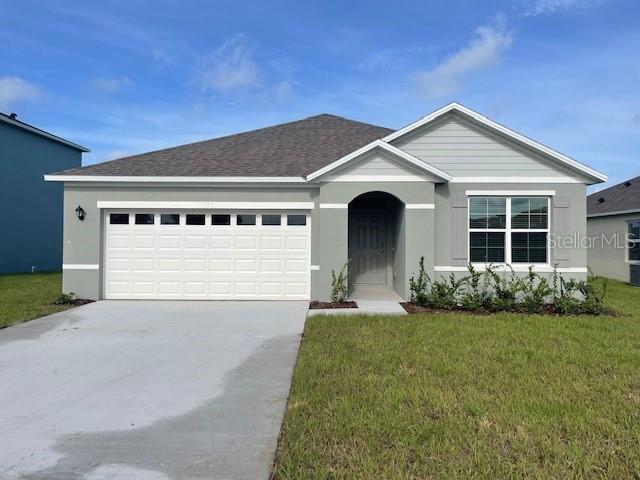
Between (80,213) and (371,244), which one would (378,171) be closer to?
(371,244)

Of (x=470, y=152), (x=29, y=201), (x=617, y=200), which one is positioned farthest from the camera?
(x=29, y=201)

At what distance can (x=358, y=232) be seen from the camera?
1364 cm

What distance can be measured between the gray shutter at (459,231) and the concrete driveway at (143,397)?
472 cm

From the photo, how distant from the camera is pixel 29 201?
21438 millimetres

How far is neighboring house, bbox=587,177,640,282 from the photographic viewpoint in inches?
695

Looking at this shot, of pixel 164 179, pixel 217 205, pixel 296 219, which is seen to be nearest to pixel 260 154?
pixel 217 205

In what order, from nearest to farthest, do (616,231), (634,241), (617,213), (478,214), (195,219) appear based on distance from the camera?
1. (478,214)
2. (195,219)
3. (634,241)
4. (617,213)
5. (616,231)

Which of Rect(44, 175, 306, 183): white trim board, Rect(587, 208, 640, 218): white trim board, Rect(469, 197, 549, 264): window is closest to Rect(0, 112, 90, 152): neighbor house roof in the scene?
Rect(44, 175, 306, 183): white trim board

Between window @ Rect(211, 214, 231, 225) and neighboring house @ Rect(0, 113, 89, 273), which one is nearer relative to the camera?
window @ Rect(211, 214, 231, 225)

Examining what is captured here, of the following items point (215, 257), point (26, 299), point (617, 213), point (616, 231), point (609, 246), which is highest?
point (617, 213)

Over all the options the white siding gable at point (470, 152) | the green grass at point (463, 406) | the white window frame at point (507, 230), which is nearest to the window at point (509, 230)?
the white window frame at point (507, 230)

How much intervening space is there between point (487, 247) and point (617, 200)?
1274 centimetres

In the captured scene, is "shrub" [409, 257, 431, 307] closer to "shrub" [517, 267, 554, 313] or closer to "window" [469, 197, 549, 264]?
"window" [469, 197, 549, 264]

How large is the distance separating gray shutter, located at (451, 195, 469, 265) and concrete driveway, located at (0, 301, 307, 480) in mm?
4721
